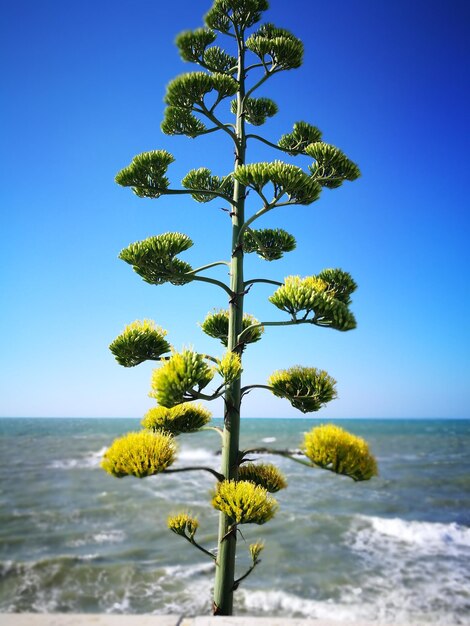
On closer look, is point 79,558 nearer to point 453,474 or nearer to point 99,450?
point 453,474

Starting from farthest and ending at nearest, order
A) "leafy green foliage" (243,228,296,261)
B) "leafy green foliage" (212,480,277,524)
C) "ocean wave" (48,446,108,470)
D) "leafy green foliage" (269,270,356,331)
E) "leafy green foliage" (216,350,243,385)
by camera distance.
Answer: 1. "ocean wave" (48,446,108,470)
2. "leafy green foliage" (243,228,296,261)
3. "leafy green foliage" (269,270,356,331)
4. "leafy green foliage" (216,350,243,385)
5. "leafy green foliage" (212,480,277,524)

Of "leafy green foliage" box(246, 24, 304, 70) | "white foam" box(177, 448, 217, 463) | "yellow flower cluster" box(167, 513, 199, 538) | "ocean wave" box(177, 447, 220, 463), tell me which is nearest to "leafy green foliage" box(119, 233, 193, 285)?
"yellow flower cluster" box(167, 513, 199, 538)

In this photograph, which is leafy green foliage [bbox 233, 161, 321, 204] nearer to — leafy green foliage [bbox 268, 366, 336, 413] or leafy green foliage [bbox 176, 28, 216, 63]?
leafy green foliage [bbox 268, 366, 336, 413]

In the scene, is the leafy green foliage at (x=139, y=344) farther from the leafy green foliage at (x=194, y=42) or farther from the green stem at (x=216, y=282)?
the leafy green foliage at (x=194, y=42)

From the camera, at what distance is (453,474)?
25.3m

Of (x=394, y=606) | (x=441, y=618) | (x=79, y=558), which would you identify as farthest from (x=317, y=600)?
(x=79, y=558)

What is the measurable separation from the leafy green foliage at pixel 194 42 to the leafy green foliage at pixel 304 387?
11.3 feet

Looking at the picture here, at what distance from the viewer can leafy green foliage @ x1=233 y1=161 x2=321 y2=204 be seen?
3625 mm

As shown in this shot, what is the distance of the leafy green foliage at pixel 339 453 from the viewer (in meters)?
3.14

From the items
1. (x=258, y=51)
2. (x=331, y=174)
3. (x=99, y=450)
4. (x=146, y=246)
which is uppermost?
(x=258, y=51)

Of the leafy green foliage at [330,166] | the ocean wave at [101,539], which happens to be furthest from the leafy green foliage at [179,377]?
the ocean wave at [101,539]

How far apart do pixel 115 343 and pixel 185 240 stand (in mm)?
1104

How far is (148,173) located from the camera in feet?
13.8

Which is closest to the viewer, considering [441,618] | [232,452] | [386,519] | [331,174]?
[232,452]
